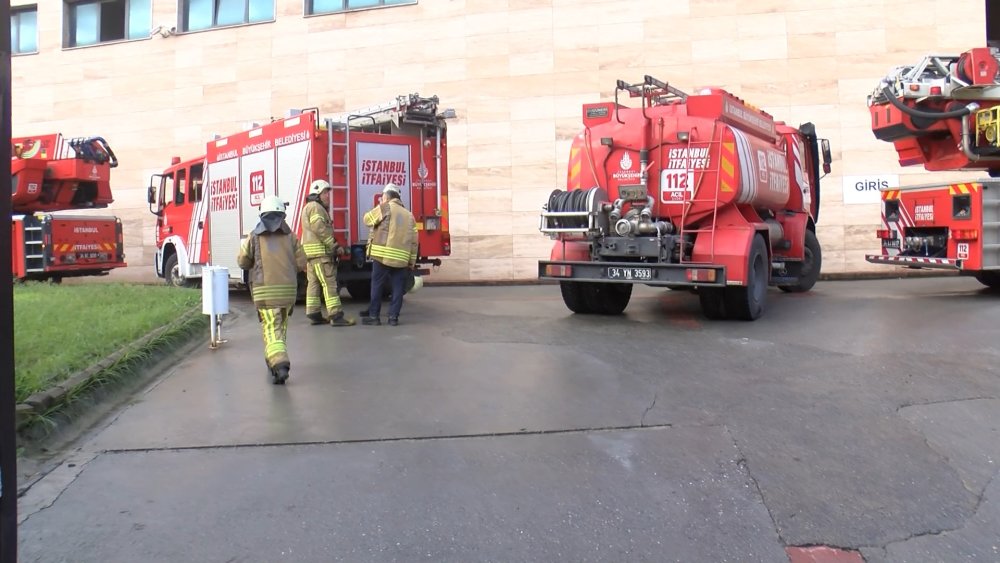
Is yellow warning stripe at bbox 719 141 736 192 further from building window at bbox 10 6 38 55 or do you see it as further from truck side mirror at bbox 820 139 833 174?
A: building window at bbox 10 6 38 55

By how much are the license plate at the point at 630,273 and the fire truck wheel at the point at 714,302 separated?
38.2 inches

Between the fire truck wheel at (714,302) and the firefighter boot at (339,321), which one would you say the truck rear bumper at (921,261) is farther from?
the firefighter boot at (339,321)

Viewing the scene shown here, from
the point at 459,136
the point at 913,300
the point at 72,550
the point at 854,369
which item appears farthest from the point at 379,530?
the point at 459,136

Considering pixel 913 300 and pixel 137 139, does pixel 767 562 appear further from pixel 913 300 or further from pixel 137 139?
pixel 137 139

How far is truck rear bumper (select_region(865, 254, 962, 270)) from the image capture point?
36.9 ft

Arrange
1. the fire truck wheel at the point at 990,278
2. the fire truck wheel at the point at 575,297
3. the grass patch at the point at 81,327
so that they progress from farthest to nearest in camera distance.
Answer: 1. the fire truck wheel at the point at 990,278
2. the fire truck wheel at the point at 575,297
3. the grass patch at the point at 81,327

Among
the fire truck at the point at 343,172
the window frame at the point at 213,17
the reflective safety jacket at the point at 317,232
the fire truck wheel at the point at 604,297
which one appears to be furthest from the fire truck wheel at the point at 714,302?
the window frame at the point at 213,17

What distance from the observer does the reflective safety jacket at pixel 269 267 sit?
21.5 ft

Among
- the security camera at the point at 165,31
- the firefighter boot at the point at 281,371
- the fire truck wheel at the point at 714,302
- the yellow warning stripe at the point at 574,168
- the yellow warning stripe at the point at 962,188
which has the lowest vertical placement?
the firefighter boot at the point at 281,371

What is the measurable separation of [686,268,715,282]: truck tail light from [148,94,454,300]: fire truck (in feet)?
15.9

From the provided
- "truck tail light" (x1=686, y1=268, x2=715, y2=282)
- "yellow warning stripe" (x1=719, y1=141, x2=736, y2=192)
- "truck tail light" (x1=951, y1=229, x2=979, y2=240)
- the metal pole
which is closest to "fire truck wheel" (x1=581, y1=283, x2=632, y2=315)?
"truck tail light" (x1=686, y1=268, x2=715, y2=282)

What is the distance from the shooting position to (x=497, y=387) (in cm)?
615

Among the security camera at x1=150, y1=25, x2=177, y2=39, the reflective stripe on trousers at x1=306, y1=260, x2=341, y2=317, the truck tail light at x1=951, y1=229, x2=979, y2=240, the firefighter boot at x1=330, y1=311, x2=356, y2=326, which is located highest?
the security camera at x1=150, y1=25, x2=177, y2=39

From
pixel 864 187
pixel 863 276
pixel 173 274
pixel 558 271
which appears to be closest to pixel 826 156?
pixel 864 187
